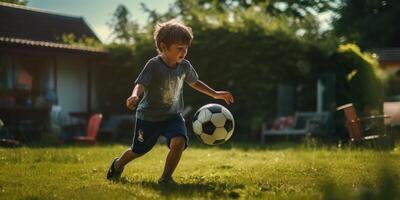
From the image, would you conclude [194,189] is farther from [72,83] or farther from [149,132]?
[72,83]

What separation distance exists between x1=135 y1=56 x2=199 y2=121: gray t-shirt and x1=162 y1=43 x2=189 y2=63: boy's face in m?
0.12

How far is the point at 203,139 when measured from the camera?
6312 mm

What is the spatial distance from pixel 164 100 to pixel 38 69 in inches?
549

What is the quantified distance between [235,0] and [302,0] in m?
3.38

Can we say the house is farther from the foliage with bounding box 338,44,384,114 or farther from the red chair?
the foliage with bounding box 338,44,384,114

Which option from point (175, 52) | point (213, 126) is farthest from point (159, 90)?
point (213, 126)

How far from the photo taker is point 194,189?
4973 millimetres

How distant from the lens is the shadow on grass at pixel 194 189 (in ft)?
15.1

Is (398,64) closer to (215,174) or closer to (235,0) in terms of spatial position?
(235,0)

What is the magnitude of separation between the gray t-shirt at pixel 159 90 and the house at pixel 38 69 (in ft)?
35.8

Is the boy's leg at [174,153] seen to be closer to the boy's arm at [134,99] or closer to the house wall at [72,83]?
the boy's arm at [134,99]

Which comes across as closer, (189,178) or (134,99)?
(134,99)

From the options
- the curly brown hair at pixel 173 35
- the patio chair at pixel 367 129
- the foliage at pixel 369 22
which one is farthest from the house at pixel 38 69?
the foliage at pixel 369 22

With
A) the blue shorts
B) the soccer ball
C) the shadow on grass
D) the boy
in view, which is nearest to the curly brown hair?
the boy
